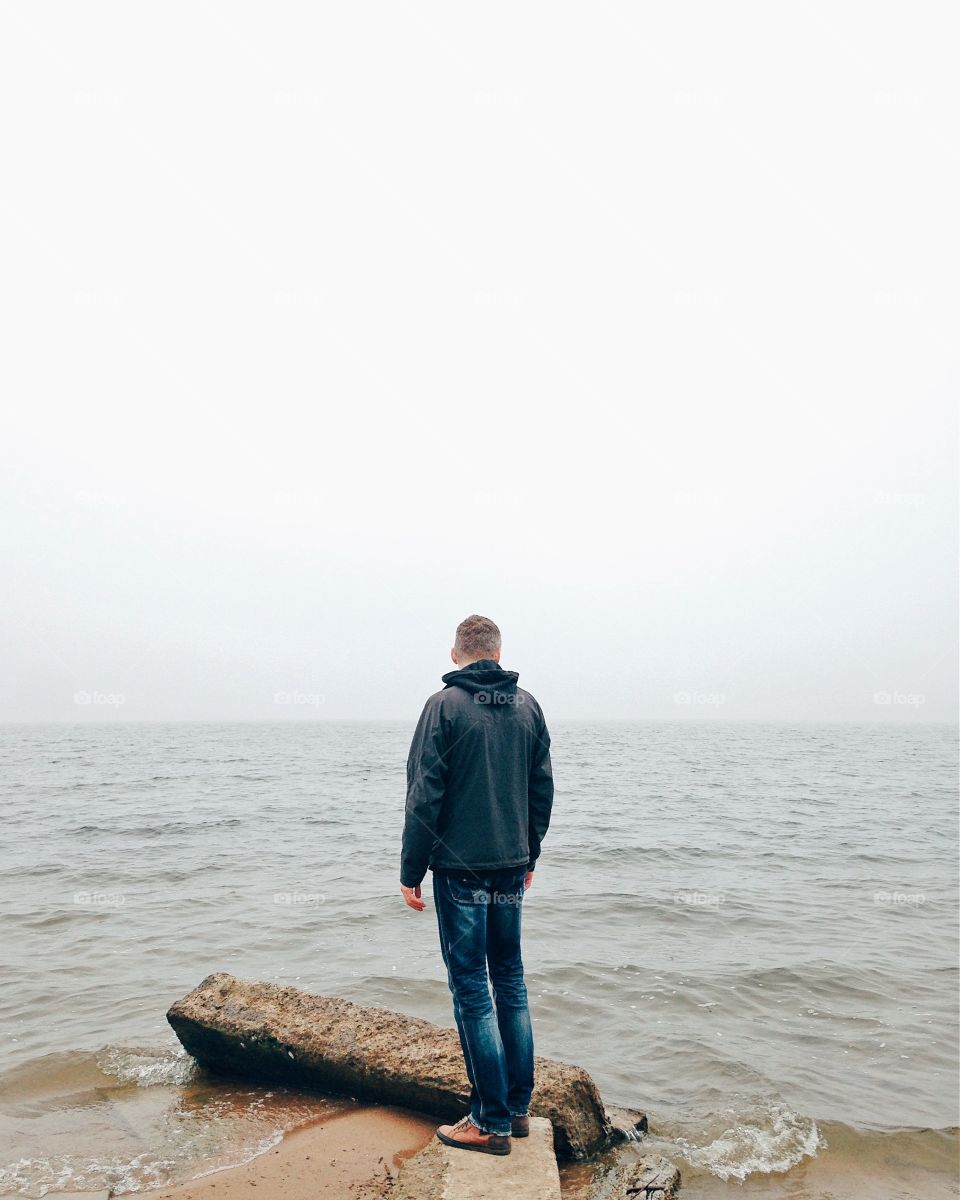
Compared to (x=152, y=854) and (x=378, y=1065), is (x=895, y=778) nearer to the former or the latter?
(x=152, y=854)

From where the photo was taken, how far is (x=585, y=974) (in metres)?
8.66

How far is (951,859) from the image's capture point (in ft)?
53.2

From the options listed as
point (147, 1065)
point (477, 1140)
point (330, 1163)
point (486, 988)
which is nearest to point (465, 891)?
point (486, 988)

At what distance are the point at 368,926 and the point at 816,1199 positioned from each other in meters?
6.54

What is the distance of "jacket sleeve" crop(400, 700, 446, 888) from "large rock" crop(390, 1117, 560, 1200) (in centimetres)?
137

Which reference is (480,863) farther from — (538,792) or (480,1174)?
(480,1174)

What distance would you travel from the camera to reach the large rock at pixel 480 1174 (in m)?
3.70

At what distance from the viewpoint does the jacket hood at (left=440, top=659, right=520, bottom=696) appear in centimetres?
430

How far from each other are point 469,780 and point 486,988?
1088 mm

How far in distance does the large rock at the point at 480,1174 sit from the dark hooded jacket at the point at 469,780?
4.44 ft

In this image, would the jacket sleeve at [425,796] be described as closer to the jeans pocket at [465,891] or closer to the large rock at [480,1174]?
the jeans pocket at [465,891]

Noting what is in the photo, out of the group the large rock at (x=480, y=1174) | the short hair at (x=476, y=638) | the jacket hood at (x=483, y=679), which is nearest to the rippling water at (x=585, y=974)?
the large rock at (x=480, y=1174)

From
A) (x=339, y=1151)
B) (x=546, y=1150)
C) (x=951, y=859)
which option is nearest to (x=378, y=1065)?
(x=339, y=1151)

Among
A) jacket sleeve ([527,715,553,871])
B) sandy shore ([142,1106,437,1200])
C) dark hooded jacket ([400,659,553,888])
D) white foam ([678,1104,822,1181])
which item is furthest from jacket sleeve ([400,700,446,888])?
white foam ([678,1104,822,1181])
